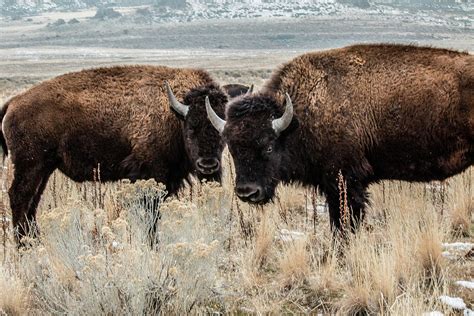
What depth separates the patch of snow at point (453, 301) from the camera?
15.7 ft

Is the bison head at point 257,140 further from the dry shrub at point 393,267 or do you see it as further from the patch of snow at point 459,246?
the patch of snow at point 459,246

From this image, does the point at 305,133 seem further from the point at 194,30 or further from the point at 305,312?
the point at 194,30

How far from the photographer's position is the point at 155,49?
105250 mm

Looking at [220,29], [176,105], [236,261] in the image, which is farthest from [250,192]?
[220,29]

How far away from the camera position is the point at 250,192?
229 inches

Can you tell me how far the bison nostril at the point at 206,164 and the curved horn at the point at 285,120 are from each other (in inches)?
32.4

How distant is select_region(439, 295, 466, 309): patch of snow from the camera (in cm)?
477

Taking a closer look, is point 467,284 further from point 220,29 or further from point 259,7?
point 259,7

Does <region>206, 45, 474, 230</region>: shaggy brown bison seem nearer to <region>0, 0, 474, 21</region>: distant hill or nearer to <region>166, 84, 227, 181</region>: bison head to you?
<region>166, 84, 227, 181</region>: bison head

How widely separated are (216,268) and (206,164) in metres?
1.67

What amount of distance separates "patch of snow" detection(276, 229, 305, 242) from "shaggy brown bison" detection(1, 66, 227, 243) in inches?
37.2

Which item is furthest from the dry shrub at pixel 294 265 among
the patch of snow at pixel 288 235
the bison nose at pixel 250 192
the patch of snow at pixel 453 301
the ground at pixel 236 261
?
the patch of snow at pixel 453 301

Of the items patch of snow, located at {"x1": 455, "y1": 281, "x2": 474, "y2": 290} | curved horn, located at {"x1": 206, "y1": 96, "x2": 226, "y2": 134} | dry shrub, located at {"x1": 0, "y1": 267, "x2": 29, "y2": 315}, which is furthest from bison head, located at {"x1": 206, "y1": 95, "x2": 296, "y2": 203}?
dry shrub, located at {"x1": 0, "y1": 267, "x2": 29, "y2": 315}

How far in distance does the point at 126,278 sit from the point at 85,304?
32cm
